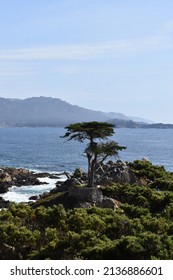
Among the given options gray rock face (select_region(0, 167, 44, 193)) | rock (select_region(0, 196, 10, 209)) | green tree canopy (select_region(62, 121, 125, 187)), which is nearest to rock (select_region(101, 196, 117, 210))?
green tree canopy (select_region(62, 121, 125, 187))

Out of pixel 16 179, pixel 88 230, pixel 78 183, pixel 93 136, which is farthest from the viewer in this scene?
pixel 16 179

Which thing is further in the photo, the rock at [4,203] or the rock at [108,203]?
the rock at [4,203]

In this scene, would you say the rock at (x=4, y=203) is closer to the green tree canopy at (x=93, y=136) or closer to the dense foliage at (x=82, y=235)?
the green tree canopy at (x=93, y=136)

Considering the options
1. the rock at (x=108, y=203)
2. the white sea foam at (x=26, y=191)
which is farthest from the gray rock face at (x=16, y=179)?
the rock at (x=108, y=203)

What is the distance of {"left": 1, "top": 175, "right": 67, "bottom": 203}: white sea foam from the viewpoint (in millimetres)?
65375

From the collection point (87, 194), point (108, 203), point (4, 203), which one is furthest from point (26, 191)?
point (108, 203)

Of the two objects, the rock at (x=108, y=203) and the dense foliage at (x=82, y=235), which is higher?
the dense foliage at (x=82, y=235)

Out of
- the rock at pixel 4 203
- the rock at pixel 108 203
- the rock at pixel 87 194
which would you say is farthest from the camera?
the rock at pixel 4 203

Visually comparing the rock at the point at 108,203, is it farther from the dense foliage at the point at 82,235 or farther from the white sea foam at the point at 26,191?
the white sea foam at the point at 26,191

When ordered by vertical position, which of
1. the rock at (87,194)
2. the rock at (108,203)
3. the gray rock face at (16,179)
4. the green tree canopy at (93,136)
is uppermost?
the green tree canopy at (93,136)

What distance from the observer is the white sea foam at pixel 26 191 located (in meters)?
65.4

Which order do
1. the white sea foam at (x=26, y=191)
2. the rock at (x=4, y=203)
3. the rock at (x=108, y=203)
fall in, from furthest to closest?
the white sea foam at (x=26, y=191) < the rock at (x=4, y=203) < the rock at (x=108, y=203)

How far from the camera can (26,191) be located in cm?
7238

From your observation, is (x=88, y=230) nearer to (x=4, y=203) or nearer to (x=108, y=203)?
(x=108, y=203)
